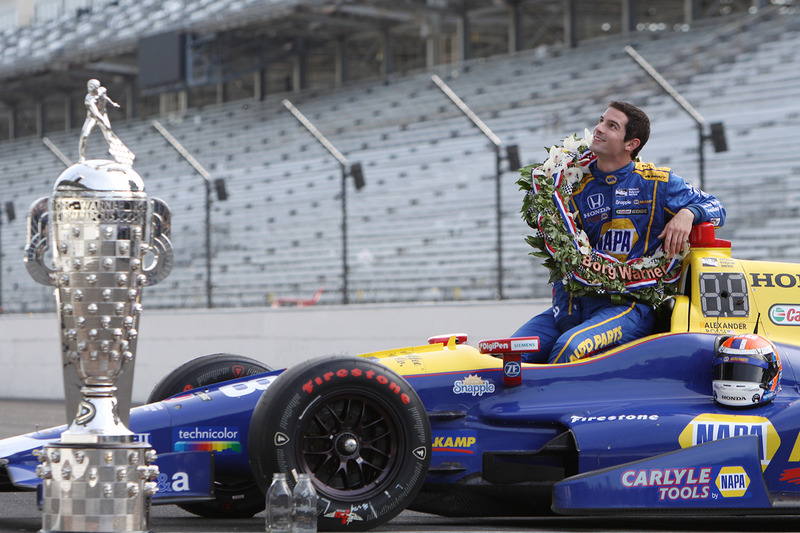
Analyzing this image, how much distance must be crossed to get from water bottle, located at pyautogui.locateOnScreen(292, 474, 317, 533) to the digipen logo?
125cm

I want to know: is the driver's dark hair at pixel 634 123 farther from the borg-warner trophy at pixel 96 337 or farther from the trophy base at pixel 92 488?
the trophy base at pixel 92 488

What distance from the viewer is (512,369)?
5.46 m

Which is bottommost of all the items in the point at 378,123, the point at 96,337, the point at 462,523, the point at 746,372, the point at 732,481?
the point at 462,523

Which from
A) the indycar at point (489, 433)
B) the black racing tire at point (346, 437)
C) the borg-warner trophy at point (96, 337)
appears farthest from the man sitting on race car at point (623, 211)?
the borg-warner trophy at point (96, 337)

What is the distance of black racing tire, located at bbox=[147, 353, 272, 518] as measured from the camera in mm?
5691

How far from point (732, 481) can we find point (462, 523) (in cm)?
124

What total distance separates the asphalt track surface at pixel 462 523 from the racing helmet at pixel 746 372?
0.63 m

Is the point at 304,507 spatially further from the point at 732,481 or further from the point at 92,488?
the point at 732,481

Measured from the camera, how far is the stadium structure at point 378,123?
1291 centimetres

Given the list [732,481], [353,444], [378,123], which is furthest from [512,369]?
[378,123]

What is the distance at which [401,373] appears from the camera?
5406 millimetres

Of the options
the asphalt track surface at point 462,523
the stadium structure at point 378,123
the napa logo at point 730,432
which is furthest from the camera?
the stadium structure at point 378,123

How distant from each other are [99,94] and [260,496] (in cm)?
209

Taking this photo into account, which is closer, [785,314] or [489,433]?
[489,433]
